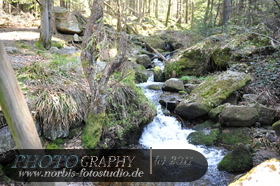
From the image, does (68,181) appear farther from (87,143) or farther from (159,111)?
(159,111)

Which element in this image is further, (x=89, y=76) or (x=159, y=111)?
(x=159, y=111)

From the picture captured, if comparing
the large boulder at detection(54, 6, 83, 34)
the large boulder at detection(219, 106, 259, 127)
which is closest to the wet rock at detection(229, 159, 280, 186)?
the large boulder at detection(219, 106, 259, 127)

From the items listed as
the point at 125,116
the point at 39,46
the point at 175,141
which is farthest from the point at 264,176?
the point at 39,46

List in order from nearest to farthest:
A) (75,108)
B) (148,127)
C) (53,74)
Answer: (75,108)
(53,74)
(148,127)

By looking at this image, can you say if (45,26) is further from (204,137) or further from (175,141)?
(204,137)

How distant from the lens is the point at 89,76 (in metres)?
4.93

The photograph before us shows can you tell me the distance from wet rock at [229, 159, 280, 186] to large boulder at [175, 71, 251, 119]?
4.83 metres

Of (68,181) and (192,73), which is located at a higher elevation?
(192,73)

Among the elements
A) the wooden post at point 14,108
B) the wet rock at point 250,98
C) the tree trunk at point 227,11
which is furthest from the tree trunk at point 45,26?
the tree trunk at point 227,11

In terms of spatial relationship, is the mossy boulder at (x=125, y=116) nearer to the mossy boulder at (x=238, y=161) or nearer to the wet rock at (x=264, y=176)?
the mossy boulder at (x=238, y=161)

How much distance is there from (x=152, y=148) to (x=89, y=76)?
2831 millimetres

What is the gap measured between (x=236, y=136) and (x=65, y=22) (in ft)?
44.4

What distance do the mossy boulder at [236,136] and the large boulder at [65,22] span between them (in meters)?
12.5

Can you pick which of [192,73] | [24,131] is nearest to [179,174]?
[24,131]
